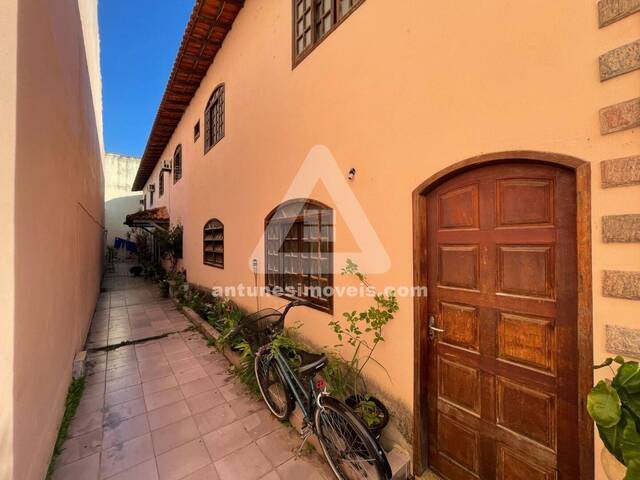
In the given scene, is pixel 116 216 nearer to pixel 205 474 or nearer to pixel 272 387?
pixel 272 387

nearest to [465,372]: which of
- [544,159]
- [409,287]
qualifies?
[409,287]

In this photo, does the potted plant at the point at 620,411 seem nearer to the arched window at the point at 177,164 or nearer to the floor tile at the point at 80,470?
the floor tile at the point at 80,470

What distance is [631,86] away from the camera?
1.28 metres

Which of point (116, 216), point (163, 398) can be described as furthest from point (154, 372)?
point (116, 216)

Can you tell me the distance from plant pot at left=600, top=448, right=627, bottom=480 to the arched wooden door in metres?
0.47

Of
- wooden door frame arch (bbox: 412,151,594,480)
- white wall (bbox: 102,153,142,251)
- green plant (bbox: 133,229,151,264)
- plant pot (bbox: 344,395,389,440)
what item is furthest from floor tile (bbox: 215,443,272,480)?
white wall (bbox: 102,153,142,251)

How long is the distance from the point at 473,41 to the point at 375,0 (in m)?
1.34

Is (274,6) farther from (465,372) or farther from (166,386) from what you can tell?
(166,386)

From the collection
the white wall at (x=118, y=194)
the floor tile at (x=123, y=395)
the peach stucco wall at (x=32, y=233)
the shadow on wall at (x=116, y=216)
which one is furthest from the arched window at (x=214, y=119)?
the white wall at (x=118, y=194)

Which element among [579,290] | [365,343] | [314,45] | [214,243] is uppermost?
[314,45]

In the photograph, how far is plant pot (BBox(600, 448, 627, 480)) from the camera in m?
1.00

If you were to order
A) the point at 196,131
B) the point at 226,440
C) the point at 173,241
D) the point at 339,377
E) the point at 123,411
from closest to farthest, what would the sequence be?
the point at 226,440
the point at 339,377
the point at 123,411
the point at 196,131
the point at 173,241

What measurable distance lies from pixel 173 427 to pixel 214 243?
4425 millimetres

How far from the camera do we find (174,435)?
2.61m
